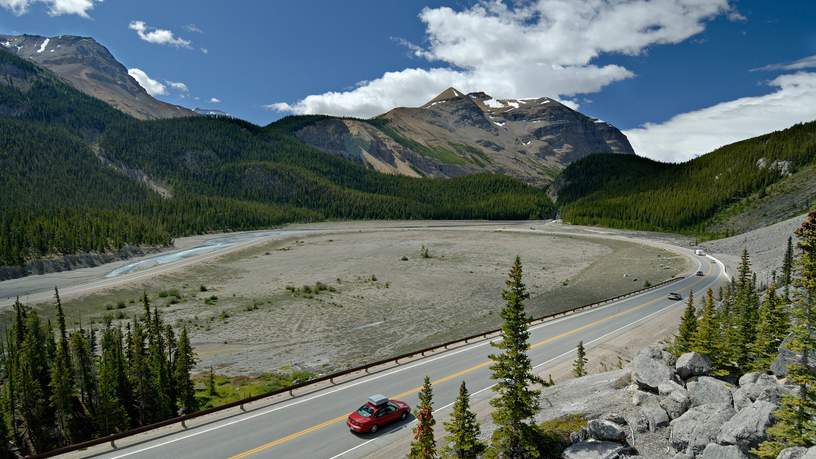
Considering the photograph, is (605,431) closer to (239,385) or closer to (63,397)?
(239,385)

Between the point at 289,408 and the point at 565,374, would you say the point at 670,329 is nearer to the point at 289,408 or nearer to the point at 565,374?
the point at 565,374

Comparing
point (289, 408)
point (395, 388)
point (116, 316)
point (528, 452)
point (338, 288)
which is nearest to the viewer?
point (528, 452)

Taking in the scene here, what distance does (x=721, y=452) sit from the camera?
13.7 metres

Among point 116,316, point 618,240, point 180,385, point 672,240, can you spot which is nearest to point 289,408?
point 180,385

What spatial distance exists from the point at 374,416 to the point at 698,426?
48.2 feet

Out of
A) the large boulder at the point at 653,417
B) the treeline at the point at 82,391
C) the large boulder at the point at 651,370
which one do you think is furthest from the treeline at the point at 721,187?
the treeline at the point at 82,391

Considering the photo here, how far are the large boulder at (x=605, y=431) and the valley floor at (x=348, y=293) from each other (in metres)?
25.3

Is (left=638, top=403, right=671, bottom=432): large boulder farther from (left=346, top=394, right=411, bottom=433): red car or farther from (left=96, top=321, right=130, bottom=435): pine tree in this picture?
(left=96, top=321, right=130, bottom=435): pine tree

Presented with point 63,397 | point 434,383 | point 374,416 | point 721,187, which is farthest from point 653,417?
point 721,187

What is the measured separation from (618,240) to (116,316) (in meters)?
133

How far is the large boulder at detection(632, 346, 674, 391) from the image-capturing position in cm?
1991

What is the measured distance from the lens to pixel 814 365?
15414 mm

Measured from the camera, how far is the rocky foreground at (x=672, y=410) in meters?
14.0

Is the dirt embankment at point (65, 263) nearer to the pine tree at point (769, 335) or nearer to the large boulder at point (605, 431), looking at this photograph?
the large boulder at point (605, 431)
